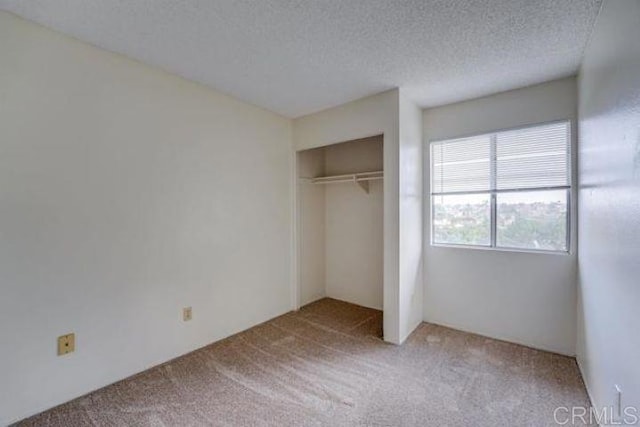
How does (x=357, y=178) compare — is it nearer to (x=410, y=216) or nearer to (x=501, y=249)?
(x=410, y=216)

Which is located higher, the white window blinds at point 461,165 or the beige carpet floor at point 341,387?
the white window blinds at point 461,165

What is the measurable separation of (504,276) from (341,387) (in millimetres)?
1894

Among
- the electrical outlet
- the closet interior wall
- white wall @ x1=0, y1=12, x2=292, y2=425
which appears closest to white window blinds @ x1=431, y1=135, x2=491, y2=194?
the closet interior wall

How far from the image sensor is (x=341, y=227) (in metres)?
3.88

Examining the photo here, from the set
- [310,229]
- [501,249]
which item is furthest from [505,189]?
[310,229]

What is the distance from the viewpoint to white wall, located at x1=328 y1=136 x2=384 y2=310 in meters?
3.54

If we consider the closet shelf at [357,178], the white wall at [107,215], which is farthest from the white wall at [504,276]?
the white wall at [107,215]

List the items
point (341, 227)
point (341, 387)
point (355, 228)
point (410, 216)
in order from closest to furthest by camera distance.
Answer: point (341, 387) → point (410, 216) → point (355, 228) → point (341, 227)

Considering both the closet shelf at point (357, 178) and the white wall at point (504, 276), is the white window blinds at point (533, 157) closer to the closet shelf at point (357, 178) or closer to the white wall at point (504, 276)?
the white wall at point (504, 276)

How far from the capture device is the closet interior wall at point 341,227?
140 inches

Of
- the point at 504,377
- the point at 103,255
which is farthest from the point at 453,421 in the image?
the point at 103,255

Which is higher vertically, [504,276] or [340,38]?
[340,38]

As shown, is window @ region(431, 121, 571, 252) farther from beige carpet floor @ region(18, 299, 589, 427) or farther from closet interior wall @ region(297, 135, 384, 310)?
beige carpet floor @ region(18, 299, 589, 427)

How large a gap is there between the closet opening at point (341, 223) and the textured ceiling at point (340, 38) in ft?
3.88
